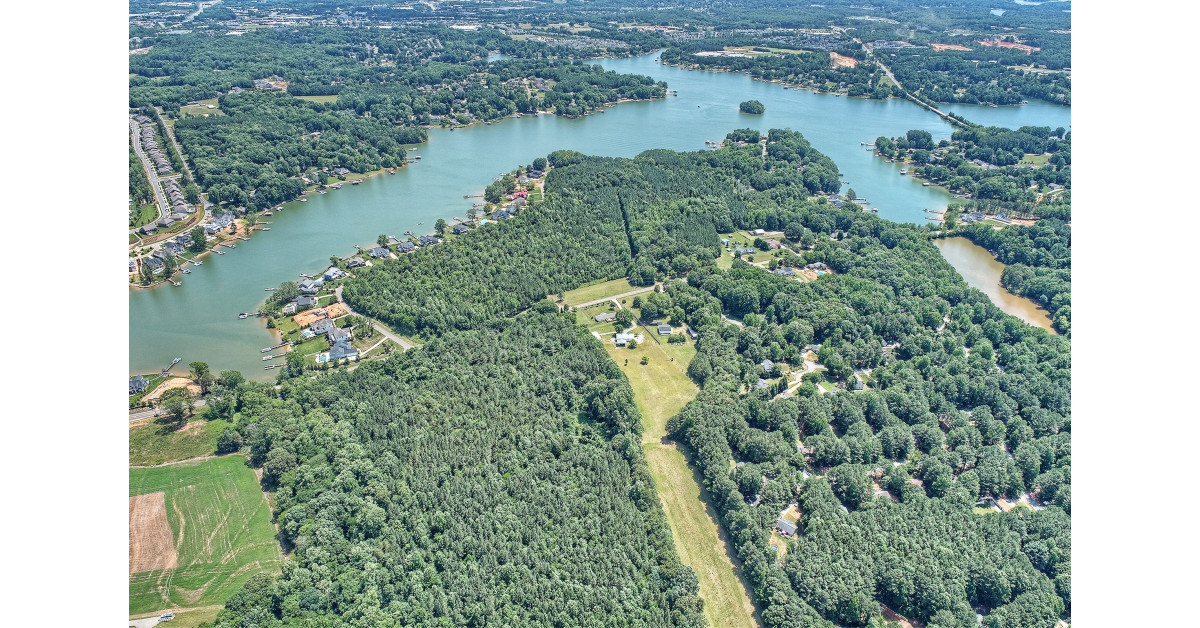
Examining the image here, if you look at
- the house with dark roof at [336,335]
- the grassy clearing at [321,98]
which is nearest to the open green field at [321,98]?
the grassy clearing at [321,98]

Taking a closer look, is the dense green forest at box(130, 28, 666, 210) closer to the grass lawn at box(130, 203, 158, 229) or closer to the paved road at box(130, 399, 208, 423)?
the grass lawn at box(130, 203, 158, 229)

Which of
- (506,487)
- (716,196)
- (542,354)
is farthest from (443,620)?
(716,196)

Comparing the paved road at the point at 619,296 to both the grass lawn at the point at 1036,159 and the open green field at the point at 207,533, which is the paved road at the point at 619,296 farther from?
the grass lawn at the point at 1036,159

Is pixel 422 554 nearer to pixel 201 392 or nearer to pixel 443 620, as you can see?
pixel 443 620

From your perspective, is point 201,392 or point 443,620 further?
point 201,392

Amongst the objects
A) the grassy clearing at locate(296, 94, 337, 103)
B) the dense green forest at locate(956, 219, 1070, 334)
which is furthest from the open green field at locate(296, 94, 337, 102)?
the dense green forest at locate(956, 219, 1070, 334)

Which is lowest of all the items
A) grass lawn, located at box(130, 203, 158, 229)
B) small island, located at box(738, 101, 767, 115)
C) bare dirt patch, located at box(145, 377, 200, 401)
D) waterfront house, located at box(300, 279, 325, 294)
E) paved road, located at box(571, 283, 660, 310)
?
bare dirt patch, located at box(145, 377, 200, 401)

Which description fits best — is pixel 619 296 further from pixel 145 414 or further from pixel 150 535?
pixel 150 535

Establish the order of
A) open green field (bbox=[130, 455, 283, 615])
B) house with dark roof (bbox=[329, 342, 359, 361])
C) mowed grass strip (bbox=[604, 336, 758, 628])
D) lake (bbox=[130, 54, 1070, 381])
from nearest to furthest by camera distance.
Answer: open green field (bbox=[130, 455, 283, 615]) < mowed grass strip (bbox=[604, 336, 758, 628]) < house with dark roof (bbox=[329, 342, 359, 361]) < lake (bbox=[130, 54, 1070, 381])
